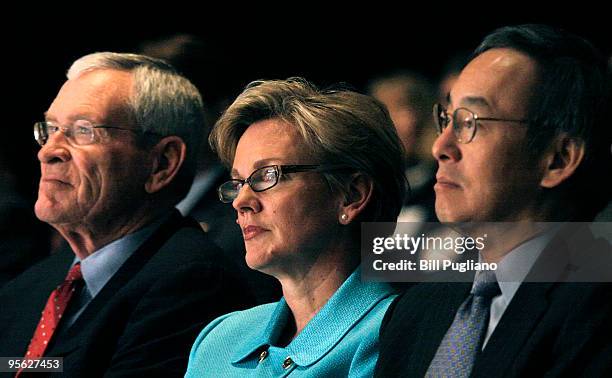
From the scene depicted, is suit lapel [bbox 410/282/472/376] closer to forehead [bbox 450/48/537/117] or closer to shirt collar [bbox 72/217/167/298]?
forehead [bbox 450/48/537/117]

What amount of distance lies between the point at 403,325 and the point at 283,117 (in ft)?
1.99

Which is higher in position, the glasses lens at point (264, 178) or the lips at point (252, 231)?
the glasses lens at point (264, 178)

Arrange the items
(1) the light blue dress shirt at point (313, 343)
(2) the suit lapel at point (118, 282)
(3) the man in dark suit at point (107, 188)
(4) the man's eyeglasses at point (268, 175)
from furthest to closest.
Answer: (3) the man in dark suit at point (107, 188)
(2) the suit lapel at point (118, 282)
(4) the man's eyeglasses at point (268, 175)
(1) the light blue dress shirt at point (313, 343)

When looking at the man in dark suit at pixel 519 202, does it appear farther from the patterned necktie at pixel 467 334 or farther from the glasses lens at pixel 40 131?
the glasses lens at pixel 40 131

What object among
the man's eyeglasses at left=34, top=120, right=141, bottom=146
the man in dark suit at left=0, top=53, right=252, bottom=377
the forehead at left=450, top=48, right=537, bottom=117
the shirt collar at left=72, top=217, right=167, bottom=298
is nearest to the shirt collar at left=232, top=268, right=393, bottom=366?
the forehead at left=450, top=48, right=537, bottom=117

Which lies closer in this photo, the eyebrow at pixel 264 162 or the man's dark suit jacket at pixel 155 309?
the eyebrow at pixel 264 162

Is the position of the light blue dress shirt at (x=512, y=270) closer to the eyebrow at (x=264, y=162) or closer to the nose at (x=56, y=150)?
the eyebrow at (x=264, y=162)

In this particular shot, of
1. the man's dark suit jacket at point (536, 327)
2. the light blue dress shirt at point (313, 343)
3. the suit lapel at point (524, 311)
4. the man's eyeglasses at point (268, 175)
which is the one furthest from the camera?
the man's eyeglasses at point (268, 175)

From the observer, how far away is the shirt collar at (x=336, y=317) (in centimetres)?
272

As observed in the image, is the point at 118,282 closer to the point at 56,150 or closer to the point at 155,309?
the point at 155,309

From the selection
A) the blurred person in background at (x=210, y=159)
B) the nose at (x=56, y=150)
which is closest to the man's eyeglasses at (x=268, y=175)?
the blurred person in background at (x=210, y=159)

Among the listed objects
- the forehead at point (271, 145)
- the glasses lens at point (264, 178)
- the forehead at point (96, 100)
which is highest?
the forehead at point (271, 145)

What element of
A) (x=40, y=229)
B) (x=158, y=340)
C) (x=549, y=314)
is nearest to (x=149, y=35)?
(x=40, y=229)

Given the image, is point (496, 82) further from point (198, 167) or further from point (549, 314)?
point (198, 167)
